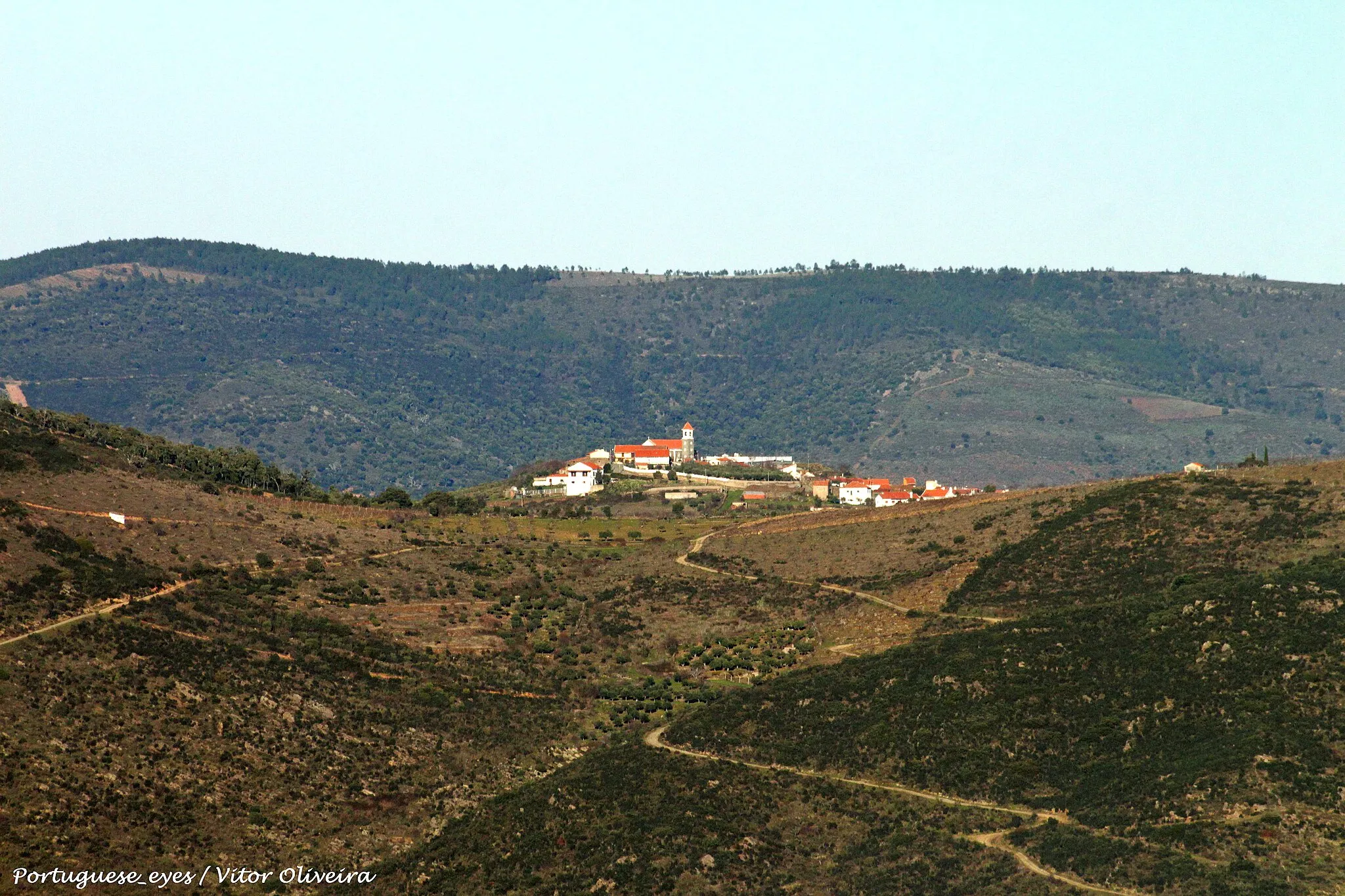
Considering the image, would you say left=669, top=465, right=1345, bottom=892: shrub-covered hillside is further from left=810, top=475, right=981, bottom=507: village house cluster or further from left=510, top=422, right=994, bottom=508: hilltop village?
left=810, top=475, right=981, bottom=507: village house cluster

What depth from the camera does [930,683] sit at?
260 feet

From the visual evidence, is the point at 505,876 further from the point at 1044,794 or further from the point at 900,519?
the point at 900,519

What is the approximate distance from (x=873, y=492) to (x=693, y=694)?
8027cm

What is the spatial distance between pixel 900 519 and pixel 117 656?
5831cm

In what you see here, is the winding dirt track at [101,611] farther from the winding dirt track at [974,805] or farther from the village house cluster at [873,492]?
the village house cluster at [873,492]

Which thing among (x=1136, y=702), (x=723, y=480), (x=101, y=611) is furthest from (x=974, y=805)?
(x=723, y=480)

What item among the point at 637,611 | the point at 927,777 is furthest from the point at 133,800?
the point at 637,611

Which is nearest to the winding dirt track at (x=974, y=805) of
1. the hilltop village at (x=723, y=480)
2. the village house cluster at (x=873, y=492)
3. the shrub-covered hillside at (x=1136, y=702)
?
Answer: the shrub-covered hillside at (x=1136, y=702)

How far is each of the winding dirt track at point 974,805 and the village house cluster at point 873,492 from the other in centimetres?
7859

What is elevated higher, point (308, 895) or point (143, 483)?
point (143, 483)

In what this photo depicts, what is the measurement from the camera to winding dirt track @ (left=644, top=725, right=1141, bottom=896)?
189ft

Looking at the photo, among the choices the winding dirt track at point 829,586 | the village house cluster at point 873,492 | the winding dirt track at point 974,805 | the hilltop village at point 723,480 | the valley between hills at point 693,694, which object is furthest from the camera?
the hilltop village at point 723,480

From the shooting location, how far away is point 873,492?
6550 inches

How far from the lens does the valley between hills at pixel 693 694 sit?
61.8 meters
